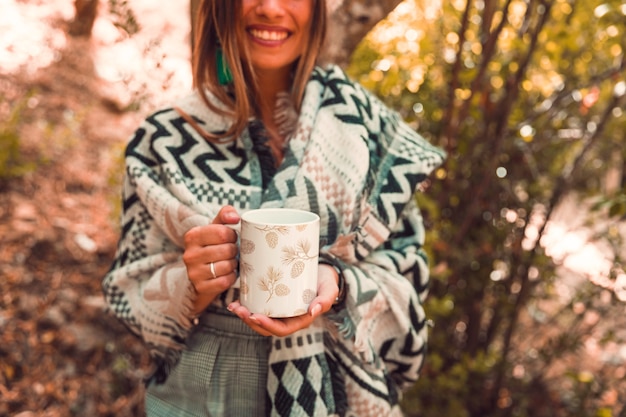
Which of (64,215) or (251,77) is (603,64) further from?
(64,215)

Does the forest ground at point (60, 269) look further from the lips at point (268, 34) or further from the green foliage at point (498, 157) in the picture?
the lips at point (268, 34)

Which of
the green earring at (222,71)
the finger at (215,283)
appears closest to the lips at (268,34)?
the green earring at (222,71)

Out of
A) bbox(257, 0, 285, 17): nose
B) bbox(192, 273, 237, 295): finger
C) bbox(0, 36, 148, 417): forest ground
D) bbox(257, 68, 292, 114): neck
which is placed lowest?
bbox(0, 36, 148, 417): forest ground

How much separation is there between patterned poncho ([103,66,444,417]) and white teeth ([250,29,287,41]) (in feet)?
0.49

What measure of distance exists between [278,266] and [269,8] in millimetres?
635

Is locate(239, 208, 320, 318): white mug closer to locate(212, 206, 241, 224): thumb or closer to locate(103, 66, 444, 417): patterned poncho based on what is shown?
locate(212, 206, 241, 224): thumb

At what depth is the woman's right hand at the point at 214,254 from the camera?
1.14 metres

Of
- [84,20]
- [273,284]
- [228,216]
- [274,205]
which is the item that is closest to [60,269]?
[274,205]

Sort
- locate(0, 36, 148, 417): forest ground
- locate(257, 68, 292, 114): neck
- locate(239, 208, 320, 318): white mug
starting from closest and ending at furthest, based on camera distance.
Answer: locate(239, 208, 320, 318): white mug → locate(257, 68, 292, 114): neck → locate(0, 36, 148, 417): forest ground

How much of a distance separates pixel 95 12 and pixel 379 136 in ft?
11.8

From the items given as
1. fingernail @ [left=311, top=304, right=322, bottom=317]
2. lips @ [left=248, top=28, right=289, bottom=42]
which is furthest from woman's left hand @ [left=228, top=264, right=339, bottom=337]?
lips @ [left=248, top=28, right=289, bottom=42]

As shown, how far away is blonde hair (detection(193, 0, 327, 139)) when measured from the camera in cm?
142

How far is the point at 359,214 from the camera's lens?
142 cm

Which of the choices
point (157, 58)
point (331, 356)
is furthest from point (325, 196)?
point (157, 58)
